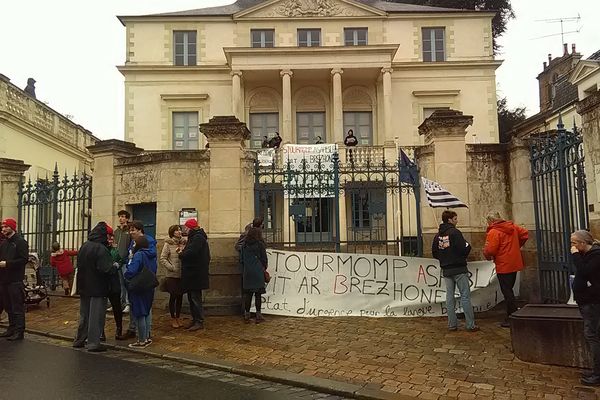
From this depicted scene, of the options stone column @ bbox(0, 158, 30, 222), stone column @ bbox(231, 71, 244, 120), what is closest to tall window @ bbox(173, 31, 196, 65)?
stone column @ bbox(231, 71, 244, 120)

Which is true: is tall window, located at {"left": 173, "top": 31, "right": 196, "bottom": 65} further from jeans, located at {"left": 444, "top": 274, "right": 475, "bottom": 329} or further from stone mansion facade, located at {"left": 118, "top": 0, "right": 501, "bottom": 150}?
jeans, located at {"left": 444, "top": 274, "right": 475, "bottom": 329}

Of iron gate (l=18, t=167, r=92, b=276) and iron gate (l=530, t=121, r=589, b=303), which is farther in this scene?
iron gate (l=18, t=167, r=92, b=276)

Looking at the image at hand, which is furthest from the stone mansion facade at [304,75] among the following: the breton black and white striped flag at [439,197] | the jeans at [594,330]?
the jeans at [594,330]

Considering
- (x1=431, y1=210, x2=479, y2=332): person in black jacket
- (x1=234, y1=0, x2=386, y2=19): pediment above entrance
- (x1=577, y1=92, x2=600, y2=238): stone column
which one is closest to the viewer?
(x1=577, y1=92, x2=600, y2=238): stone column

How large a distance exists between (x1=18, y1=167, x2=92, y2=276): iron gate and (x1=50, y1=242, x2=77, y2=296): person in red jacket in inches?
22.0

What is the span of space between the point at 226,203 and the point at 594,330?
6457mm

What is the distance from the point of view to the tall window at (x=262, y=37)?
3047 cm

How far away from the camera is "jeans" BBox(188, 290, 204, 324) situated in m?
8.42

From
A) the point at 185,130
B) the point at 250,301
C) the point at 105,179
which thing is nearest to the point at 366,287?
the point at 250,301

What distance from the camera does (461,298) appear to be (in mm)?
8078

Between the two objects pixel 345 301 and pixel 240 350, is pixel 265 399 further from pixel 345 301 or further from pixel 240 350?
pixel 345 301

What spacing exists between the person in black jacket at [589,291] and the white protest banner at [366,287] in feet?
11.1

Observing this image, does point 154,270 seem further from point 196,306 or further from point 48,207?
point 48,207

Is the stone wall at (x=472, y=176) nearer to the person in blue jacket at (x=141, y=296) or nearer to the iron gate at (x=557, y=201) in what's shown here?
the iron gate at (x=557, y=201)
